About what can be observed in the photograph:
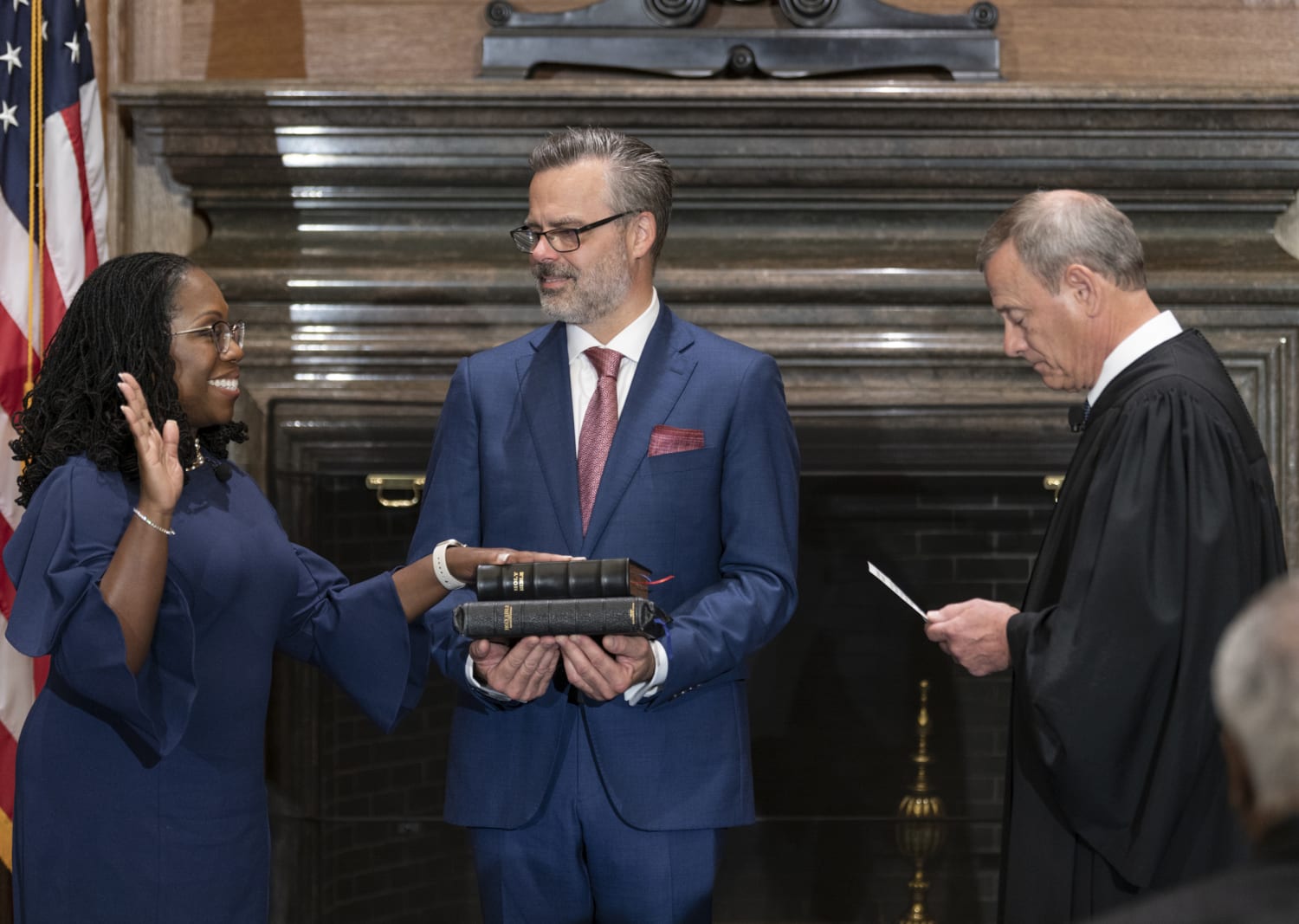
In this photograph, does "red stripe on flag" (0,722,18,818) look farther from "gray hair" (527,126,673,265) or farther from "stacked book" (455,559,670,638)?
"gray hair" (527,126,673,265)

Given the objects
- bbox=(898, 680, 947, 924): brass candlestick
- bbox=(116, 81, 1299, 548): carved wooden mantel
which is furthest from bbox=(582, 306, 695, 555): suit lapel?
bbox=(898, 680, 947, 924): brass candlestick

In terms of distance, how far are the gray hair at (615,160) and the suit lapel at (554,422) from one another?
11.4 inches

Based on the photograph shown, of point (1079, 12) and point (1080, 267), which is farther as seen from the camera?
point (1079, 12)

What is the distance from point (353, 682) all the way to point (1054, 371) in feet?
4.71

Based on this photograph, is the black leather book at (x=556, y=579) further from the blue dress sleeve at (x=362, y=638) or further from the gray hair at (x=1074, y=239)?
the gray hair at (x=1074, y=239)

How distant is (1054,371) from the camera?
2689 mm

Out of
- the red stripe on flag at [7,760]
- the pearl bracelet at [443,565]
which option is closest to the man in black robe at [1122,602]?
the pearl bracelet at [443,565]

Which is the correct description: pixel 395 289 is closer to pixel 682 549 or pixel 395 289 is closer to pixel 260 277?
pixel 260 277

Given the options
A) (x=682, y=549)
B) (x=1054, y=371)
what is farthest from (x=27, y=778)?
(x=1054, y=371)

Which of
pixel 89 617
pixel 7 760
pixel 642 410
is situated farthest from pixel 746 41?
pixel 7 760

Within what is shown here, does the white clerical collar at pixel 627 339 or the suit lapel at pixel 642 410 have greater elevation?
the white clerical collar at pixel 627 339

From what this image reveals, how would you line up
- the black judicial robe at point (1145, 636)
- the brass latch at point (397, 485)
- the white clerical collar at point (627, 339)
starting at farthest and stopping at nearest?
the brass latch at point (397, 485), the white clerical collar at point (627, 339), the black judicial robe at point (1145, 636)

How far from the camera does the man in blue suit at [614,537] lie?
2736 mm

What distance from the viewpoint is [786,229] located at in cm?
431
